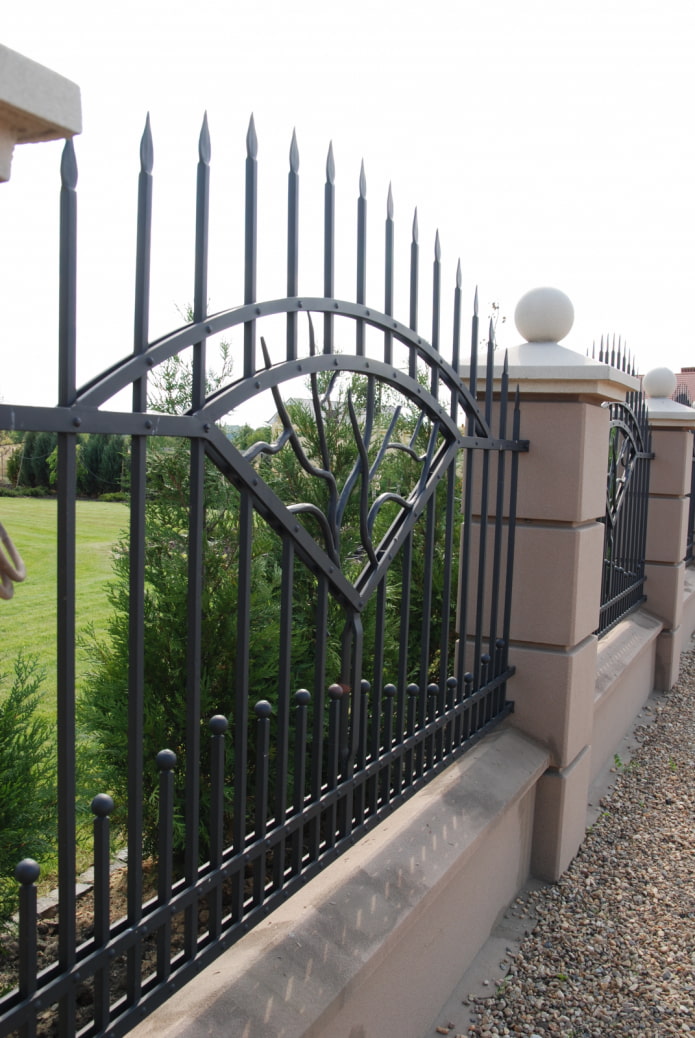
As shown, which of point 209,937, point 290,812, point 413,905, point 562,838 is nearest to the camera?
point 209,937

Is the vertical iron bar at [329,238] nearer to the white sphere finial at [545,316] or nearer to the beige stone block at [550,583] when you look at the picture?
the beige stone block at [550,583]

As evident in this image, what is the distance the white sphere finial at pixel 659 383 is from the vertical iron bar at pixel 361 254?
17.6 ft

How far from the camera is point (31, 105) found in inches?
46.2

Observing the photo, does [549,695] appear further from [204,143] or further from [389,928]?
[204,143]

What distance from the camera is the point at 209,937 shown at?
1.87 metres

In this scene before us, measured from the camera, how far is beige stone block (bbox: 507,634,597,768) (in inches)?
145

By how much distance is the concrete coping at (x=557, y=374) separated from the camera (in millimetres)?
3461

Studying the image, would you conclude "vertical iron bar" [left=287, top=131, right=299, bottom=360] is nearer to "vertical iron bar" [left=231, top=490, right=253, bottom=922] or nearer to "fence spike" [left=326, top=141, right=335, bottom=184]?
"fence spike" [left=326, top=141, right=335, bottom=184]

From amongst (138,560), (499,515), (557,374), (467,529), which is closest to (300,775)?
(138,560)

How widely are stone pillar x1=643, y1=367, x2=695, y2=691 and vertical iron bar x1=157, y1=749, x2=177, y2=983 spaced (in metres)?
6.03

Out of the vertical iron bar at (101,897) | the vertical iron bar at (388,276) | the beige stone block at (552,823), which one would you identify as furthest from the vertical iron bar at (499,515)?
the vertical iron bar at (101,897)

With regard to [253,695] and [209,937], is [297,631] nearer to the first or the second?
[253,695]

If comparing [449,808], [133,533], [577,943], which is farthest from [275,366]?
[577,943]

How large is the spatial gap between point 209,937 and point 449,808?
1.21 metres
